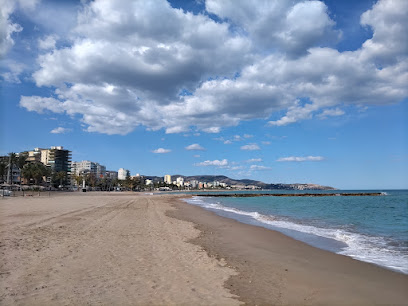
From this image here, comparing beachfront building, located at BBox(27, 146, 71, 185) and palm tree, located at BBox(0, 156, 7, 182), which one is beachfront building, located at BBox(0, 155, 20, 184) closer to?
palm tree, located at BBox(0, 156, 7, 182)

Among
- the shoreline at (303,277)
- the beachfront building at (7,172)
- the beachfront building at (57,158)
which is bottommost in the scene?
the shoreline at (303,277)

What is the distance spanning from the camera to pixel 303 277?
7250 mm

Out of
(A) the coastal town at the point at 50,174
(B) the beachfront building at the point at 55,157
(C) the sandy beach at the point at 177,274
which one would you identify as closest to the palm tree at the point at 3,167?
(A) the coastal town at the point at 50,174

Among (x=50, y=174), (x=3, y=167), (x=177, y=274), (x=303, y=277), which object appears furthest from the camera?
(x=50, y=174)

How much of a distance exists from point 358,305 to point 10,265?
25.6 feet

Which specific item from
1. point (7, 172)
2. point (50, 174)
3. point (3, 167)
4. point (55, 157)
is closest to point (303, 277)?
point (3, 167)

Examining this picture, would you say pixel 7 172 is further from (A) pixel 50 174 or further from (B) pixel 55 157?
(B) pixel 55 157

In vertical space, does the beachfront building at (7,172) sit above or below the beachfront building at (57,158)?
below

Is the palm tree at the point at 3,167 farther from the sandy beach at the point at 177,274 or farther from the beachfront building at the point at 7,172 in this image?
the sandy beach at the point at 177,274

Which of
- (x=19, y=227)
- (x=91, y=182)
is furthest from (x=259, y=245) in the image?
(x=91, y=182)

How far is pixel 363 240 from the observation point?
43.9 ft

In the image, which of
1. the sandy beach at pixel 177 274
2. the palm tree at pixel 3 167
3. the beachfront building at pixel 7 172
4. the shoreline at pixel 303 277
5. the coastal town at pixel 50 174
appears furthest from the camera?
the coastal town at pixel 50 174

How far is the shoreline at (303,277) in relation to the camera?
229 inches

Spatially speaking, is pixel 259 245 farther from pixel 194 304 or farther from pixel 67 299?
pixel 67 299
